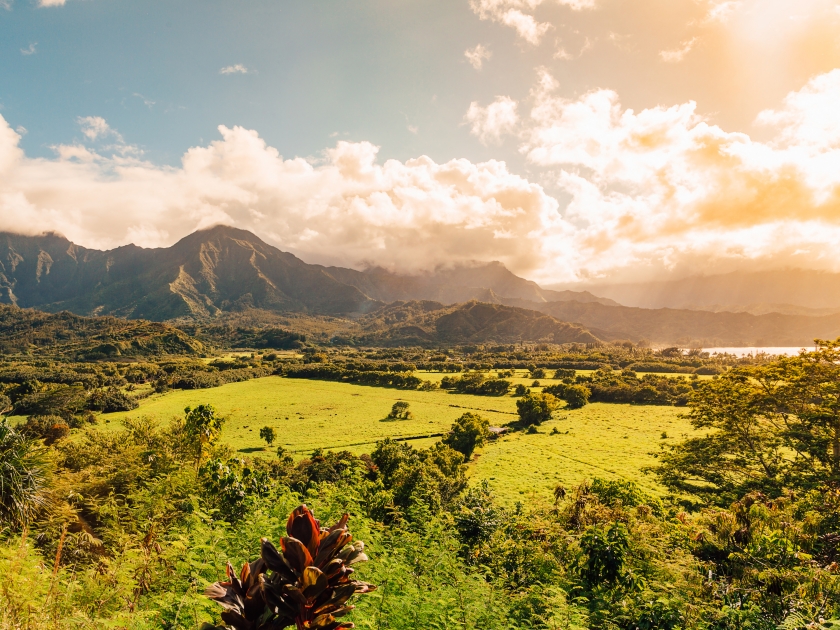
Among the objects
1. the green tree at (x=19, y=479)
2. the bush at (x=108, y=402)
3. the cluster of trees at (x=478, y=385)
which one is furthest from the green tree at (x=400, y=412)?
the green tree at (x=19, y=479)

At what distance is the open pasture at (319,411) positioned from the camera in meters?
61.1

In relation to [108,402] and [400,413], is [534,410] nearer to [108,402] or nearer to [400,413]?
[400,413]

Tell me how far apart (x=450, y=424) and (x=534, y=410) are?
1615 centimetres

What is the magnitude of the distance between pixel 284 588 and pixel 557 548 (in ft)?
50.5

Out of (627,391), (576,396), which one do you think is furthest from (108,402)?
(627,391)

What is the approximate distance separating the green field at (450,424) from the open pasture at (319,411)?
0.63ft

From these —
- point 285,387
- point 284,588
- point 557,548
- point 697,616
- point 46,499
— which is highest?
point 284,588

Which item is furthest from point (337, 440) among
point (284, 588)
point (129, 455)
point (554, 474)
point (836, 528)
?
point (284, 588)

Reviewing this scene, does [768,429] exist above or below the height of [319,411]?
above

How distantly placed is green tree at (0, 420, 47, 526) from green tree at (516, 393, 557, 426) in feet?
227

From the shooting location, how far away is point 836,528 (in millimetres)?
12383

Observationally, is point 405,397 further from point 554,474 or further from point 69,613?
point 69,613

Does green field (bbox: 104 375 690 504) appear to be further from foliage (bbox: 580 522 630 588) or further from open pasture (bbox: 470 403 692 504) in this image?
foliage (bbox: 580 522 630 588)

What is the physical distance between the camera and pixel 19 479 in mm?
11102
